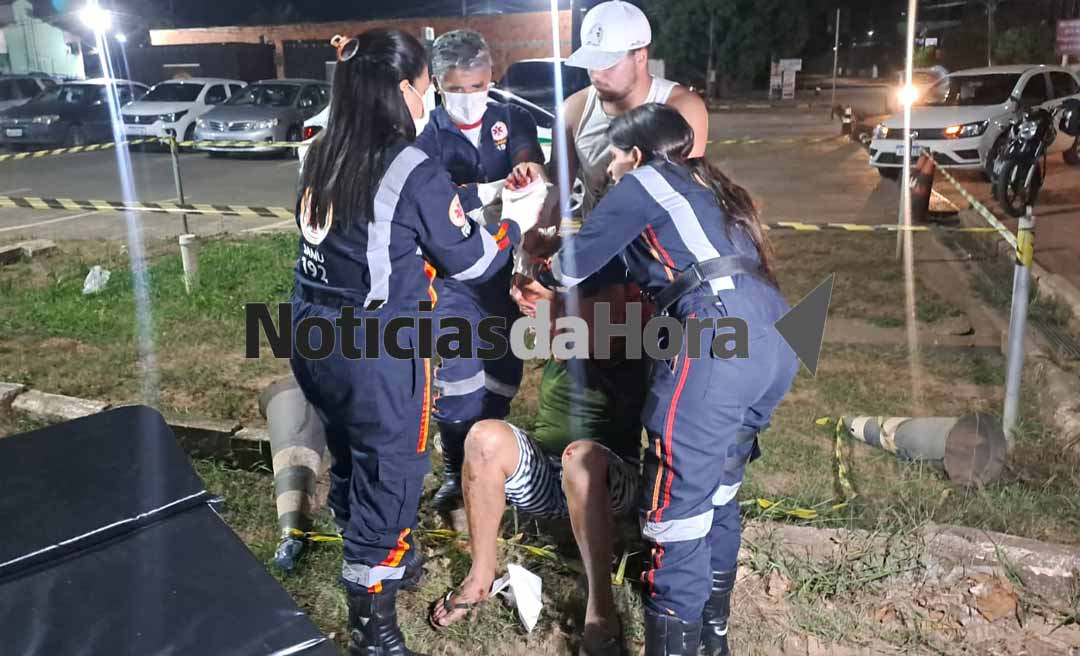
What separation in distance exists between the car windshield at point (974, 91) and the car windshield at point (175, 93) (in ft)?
48.4

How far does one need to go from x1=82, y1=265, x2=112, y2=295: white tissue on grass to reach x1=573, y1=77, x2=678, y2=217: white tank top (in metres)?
5.22

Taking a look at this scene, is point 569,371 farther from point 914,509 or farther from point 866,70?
point 866,70

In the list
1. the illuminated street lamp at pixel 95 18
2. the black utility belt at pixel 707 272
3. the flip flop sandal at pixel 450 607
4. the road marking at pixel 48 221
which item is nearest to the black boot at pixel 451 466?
the flip flop sandal at pixel 450 607

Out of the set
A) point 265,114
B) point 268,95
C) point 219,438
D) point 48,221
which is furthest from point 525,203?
point 268,95

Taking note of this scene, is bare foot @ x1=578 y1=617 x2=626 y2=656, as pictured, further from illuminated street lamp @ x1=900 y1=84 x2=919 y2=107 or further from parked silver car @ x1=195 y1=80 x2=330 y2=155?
parked silver car @ x1=195 y1=80 x2=330 y2=155

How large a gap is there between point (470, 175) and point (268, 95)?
52.5 ft

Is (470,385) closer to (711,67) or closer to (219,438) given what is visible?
(219,438)

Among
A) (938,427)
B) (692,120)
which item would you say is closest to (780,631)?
(938,427)

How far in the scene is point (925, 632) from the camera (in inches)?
117

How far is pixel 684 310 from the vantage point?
8.20 ft

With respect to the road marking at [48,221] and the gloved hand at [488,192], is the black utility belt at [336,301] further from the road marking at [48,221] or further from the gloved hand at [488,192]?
the road marking at [48,221]

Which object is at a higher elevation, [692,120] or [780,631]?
[692,120]

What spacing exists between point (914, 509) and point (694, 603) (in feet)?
4.54

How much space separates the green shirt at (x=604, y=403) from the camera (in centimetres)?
312
